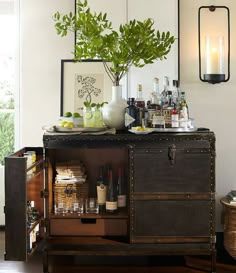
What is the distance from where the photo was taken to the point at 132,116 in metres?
3.81

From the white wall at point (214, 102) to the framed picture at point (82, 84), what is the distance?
61cm

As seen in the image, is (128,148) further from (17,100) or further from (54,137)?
(17,100)

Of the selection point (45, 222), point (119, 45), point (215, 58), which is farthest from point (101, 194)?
point (215, 58)

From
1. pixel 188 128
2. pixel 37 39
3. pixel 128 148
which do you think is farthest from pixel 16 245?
pixel 37 39

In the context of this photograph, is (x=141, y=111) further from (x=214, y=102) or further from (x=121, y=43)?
(x=214, y=102)

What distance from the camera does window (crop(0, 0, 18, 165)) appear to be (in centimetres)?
452

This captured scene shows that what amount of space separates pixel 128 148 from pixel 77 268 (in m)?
0.93

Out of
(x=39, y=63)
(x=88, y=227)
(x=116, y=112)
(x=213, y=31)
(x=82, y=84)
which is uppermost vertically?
(x=213, y=31)

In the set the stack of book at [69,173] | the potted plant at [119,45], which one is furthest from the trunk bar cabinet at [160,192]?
the potted plant at [119,45]

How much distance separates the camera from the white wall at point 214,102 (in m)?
4.33

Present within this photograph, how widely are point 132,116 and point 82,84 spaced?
2.24 feet

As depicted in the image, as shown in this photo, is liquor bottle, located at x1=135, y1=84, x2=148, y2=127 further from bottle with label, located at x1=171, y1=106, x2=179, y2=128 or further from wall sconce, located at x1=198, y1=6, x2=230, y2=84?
wall sconce, located at x1=198, y1=6, x2=230, y2=84

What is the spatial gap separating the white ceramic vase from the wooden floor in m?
0.96

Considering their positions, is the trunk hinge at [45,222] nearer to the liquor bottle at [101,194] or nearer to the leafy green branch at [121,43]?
the liquor bottle at [101,194]
